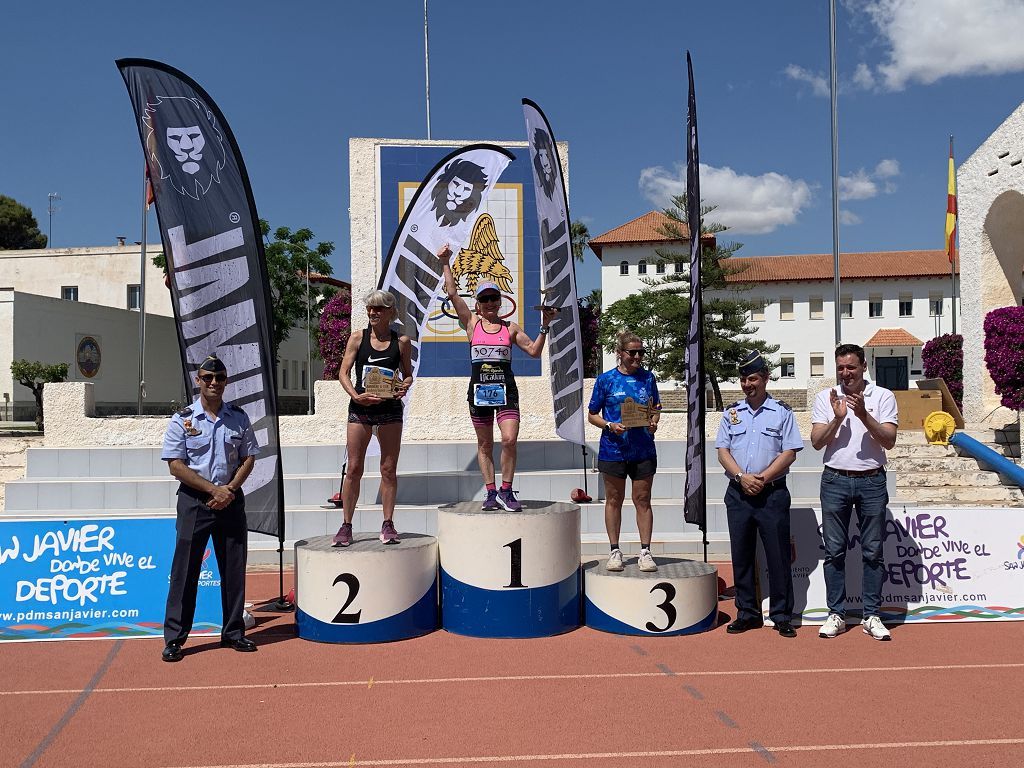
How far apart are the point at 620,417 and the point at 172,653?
3.20 m

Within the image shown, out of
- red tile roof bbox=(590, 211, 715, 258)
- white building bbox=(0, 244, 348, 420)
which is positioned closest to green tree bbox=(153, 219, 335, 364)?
white building bbox=(0, 244, 348, 420)

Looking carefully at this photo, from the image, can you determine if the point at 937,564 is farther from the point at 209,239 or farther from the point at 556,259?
the point at 209,239

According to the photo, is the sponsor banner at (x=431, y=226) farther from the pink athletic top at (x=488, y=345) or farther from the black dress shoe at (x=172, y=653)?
the black dress shoe at (x=172, y=653)

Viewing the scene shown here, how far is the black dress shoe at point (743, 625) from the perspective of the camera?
229 inches

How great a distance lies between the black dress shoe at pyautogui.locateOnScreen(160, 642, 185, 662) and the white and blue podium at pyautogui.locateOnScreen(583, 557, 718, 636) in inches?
104

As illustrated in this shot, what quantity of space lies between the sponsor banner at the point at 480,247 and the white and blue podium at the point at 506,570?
6314mm

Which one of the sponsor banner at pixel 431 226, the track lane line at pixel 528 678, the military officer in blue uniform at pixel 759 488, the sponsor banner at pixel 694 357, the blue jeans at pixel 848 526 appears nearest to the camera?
the track lane line at pixel 528 678

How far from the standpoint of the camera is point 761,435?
18.9 feet

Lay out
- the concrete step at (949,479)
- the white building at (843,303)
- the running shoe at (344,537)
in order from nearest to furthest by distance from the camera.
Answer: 1. the running shoe at (344,537)
2. the concrete step at (949,479)
3. the white building at (843,303)

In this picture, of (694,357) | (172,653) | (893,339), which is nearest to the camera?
(172,653)

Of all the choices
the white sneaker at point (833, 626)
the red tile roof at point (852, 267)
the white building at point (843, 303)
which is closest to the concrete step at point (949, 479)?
the white sneaker at point (833, 626)

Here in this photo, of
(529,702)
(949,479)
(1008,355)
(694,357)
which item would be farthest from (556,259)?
(1008,355)

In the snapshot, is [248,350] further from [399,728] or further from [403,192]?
[403,192]

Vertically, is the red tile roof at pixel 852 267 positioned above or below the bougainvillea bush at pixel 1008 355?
above
